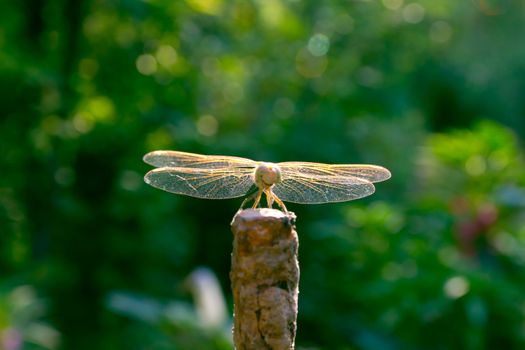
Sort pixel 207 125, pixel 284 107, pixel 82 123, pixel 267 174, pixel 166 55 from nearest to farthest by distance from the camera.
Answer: pixel 267 174, pixel 82 123, pixel 166 55, pixel 207 125, pixel 284 107

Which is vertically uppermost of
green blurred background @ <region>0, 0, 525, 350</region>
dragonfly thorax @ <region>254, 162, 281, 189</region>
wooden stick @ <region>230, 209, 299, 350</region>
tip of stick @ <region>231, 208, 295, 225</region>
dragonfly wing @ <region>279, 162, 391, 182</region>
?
green blurred background @ <region>0, 0, 525, 350</region>

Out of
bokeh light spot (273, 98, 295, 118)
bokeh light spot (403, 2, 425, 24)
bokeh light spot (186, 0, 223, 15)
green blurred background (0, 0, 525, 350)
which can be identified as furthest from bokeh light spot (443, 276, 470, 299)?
bokeh light spot (403, 2, 425, 24)

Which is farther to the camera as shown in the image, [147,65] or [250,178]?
[147,65]

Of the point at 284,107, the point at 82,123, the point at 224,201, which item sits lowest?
the point at 224,201

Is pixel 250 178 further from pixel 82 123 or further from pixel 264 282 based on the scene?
pixel 82 123

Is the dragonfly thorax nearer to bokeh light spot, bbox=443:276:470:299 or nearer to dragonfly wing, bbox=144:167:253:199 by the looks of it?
dragonfly wing, bbox=144:167:253:199

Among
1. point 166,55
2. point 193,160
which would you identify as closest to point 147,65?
point 166,55

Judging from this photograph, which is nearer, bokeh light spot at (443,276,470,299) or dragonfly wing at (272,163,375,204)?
dragonfly wing at (272,163,375,204)
